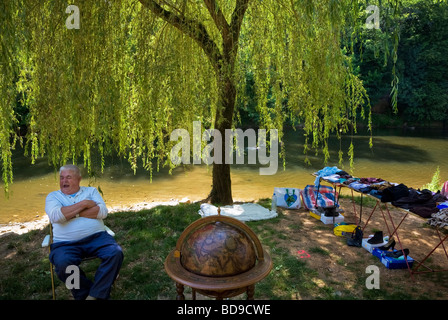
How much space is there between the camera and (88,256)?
11.1 feet

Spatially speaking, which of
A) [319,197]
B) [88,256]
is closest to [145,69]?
[88,256]

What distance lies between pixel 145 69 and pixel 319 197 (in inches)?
172

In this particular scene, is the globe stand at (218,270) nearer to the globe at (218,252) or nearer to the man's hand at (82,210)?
the globe at (218,252)

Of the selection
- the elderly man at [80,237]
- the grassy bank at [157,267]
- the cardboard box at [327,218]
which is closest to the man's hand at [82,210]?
the elderly man at [80,237]

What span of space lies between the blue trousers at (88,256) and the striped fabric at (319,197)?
4457 millimetres

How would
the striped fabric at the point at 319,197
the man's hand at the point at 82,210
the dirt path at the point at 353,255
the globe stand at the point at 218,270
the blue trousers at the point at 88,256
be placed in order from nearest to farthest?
the globe stand at the point at 218,270, the blue trousers at the point at 88,256, the man's hand at the point at 82,210, the dirt path at the point at 353,255, the striped fabric at the point at 319,197

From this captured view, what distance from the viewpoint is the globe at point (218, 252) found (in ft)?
8.02

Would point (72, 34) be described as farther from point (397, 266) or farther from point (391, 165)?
point (391, 165)

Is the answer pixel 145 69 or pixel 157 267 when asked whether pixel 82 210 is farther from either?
pixel 145 69

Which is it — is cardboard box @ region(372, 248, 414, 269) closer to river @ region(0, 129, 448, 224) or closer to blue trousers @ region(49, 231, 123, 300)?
blue trousers @ region(49, 231, 123, 300)

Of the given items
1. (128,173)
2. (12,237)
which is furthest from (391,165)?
(12,237)

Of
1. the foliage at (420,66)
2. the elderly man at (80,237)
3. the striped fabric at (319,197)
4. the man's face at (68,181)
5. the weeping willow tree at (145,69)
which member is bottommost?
the striped fabric at (319,197)

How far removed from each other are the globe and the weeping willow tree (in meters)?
1.94

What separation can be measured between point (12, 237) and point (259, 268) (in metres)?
4.94
